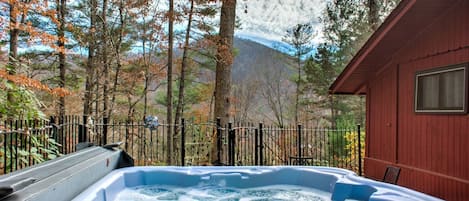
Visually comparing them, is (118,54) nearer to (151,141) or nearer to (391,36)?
(151,141)

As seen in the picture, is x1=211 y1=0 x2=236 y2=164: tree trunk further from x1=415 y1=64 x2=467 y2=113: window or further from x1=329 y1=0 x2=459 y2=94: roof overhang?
x1=415 y1=64 x2=467 y2=113: window

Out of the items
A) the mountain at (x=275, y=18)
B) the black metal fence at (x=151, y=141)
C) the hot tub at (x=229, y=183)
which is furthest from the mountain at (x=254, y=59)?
the hot tub at (x=229, y=183)

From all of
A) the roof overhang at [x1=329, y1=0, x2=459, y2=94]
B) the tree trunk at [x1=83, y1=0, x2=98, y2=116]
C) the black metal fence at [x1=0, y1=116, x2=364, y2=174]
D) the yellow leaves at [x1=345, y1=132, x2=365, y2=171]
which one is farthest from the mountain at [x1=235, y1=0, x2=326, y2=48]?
the roof overhang at [x1=329, y1=0, x2=459, y2=94]

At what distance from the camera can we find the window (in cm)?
409

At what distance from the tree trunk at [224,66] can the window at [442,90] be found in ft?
13.7

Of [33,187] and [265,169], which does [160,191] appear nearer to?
[265,169]

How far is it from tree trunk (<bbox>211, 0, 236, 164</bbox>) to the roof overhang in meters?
2.51

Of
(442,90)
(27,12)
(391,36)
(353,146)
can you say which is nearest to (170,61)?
(27,12)

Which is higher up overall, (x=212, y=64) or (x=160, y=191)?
(x=212, y=64)

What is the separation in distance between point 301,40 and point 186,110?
5.25 metres

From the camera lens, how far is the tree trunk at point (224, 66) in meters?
8.04

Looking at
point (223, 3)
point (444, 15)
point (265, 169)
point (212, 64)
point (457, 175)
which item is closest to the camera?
point (457, 175)

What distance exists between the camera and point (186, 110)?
45.7 feet

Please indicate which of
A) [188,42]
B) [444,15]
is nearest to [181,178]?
[444,15]
